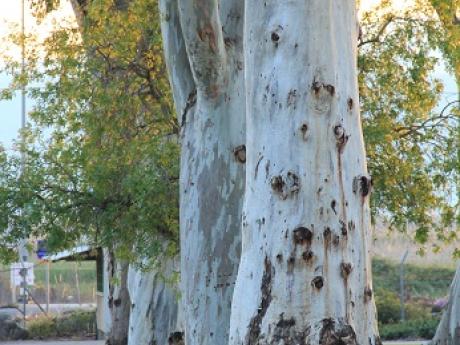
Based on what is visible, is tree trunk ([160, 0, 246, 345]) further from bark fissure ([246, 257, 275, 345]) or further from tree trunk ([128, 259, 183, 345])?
tree trunk ([128, 259, 183, 345])

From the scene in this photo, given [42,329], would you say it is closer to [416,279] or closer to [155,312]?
[416,279]

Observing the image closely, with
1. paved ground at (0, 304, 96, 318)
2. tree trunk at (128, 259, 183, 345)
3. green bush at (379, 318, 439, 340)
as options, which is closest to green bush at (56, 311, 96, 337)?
paved ground at (0, 304, 96, 318)

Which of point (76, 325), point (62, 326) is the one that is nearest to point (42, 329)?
point (62, 326)

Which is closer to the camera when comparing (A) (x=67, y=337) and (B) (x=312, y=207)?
(B) (x=312, y=207)

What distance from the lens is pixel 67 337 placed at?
3784cm

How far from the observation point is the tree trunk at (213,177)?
1240cm

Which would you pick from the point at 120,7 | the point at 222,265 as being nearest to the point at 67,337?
the point at 120,7

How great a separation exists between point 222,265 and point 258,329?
4.87 metres

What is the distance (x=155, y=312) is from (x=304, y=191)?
1236cm

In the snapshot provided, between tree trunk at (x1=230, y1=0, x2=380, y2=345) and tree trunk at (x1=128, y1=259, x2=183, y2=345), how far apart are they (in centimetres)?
1132

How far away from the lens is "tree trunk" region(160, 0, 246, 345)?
1240 cm

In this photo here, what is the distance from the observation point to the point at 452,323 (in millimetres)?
19031

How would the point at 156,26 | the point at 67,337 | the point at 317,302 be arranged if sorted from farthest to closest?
the point at 67,337 < the point at 156,26 < the point at 317,302

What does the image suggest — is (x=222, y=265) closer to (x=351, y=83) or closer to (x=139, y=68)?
(x=351, y=83)
